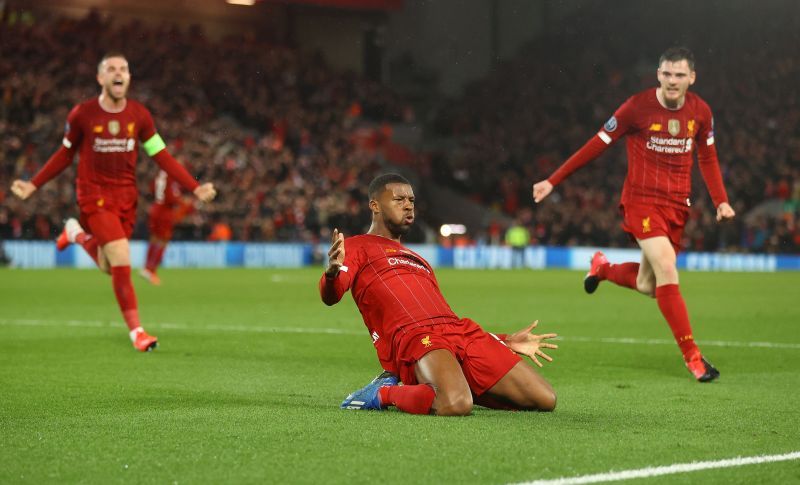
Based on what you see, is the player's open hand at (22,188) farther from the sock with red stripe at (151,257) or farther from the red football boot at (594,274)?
the sock with red stripe at (151,257)

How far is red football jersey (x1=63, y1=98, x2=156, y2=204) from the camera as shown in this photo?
10.0 m

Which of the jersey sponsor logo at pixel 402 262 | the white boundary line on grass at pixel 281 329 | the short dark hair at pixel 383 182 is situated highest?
the short dark hair at pixel 383 182

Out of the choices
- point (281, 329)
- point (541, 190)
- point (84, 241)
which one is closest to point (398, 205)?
point (541, 190)

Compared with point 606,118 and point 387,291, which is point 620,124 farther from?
point 606,118

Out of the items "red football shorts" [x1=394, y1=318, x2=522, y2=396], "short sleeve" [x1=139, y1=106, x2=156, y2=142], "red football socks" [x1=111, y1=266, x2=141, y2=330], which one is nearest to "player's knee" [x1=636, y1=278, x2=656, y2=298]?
"red football shorts" [x1=394, y1=318, x2=522, y2=396]

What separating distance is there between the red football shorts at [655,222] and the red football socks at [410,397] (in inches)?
134

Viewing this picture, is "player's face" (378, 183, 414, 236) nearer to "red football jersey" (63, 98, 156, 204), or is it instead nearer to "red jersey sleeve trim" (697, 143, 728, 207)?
"red jersey sleeve trim" (697, 143, 728, 207)

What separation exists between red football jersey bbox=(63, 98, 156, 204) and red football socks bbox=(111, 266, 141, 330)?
659mm

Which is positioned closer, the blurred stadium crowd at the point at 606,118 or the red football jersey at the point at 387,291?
the red football jersey at the point at 387,291

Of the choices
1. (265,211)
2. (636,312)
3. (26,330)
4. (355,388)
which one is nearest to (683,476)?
(355,388)

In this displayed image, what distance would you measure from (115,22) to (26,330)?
31.0m

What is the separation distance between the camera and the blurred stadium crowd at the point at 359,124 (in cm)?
3259

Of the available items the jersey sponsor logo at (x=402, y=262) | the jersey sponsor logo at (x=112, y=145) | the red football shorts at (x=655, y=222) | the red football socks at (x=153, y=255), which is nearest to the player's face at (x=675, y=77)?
the red football shorts at (x=655, y=222)

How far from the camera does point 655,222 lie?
28.9ft
